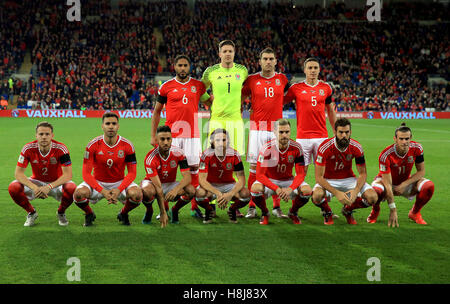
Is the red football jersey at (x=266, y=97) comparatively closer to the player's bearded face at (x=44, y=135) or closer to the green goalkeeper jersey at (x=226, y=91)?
the green goalkeeper jersey at (x=226, y=91)

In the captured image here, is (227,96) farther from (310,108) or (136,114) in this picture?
(136,114)

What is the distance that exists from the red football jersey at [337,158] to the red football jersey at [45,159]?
305 cm

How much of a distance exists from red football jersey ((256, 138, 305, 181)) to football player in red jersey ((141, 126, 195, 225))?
93cm

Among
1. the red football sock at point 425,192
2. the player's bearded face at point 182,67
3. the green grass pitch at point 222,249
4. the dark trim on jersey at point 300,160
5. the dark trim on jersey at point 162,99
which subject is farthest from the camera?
the dark trim on jersey at point 162,99

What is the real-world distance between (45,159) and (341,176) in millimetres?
3641

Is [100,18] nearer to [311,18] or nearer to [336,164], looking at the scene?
[311,18]

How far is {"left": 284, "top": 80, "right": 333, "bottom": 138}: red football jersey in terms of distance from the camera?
650 centimetres

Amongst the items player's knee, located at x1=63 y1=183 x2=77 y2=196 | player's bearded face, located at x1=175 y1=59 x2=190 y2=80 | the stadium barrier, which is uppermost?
the stadium barrier

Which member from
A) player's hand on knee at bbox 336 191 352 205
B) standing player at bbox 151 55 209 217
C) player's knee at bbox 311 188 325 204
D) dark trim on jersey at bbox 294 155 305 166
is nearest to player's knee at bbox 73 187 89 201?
standing player at bbox 151 55 209 217

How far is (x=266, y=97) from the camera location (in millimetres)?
6402

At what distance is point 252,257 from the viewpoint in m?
4.36

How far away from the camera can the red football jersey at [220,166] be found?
5789mm

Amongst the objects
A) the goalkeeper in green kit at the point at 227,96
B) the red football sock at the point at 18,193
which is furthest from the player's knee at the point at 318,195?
the red football sock at the point at 18,193

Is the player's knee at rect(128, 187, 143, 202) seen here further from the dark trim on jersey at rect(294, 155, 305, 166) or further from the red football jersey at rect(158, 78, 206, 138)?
the dark trim on jersey at rect(294, 155, 305, 166)
